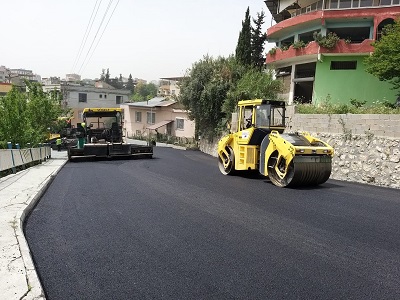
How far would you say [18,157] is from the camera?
Answer: 1252 cm

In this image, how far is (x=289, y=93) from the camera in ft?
82.9

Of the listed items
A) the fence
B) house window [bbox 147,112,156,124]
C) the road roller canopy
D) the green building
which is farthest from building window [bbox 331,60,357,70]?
house window [bbox 147,112,156,124]

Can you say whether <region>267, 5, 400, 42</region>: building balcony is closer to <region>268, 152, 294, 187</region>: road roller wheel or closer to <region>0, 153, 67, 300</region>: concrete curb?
<region>268, 152, 294, 187</region>: road roller wheel

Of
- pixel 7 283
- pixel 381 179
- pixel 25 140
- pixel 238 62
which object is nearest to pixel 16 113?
pixel 25 140

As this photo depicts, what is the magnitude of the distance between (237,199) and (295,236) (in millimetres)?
2585

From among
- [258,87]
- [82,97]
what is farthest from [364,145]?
[82,97]

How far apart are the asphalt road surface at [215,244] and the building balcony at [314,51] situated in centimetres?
1539

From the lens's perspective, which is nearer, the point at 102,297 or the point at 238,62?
the point at 102,297

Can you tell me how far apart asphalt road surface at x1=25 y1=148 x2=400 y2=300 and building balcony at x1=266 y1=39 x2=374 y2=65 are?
15395 mm

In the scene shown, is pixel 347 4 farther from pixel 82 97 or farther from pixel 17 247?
pixel 82 97

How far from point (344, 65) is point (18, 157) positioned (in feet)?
65.1

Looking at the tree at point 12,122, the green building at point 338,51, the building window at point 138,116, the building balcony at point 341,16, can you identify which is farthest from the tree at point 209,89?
Result: the building window at point 138,116

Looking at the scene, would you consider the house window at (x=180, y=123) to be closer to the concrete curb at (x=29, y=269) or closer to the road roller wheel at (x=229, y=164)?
the road roller wheel at (x=229, y=164)

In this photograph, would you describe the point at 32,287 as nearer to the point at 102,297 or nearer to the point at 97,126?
the point at 102,297
